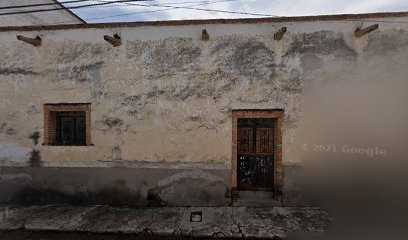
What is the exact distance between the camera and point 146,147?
6.54 m

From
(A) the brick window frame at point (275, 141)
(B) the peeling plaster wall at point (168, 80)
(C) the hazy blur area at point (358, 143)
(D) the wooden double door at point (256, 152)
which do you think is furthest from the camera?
(D) the wooden double door at point (256, 152)

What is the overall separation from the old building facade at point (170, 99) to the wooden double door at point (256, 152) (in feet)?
0.08

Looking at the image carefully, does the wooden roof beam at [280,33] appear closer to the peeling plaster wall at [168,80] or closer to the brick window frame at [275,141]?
the peeling plaster wall at [168,80]

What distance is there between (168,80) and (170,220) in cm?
329

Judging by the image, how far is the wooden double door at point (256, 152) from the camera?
21.6 ft

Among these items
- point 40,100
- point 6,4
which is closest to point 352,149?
point 40,100

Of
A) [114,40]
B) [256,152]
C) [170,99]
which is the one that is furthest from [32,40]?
[256,152]

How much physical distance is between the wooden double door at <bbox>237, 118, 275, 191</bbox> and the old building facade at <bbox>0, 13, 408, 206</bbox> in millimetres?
26

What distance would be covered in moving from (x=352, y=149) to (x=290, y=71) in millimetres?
2343

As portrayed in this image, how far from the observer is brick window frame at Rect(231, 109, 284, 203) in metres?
6.27

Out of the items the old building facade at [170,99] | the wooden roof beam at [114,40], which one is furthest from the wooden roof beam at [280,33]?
the wooden roof beam at [114,40]

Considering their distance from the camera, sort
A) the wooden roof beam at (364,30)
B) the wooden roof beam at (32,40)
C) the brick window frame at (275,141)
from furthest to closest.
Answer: the wooden roof beam at (32,40) < the brick window frame at (275,141) < the wooden roof beam at (364,30)

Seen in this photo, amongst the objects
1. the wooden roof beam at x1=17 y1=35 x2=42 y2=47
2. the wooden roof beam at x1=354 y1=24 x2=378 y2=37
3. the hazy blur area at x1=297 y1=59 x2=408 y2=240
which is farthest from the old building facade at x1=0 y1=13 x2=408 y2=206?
the hazy blur area at x1=297 y1=59 x2=408 y2=240

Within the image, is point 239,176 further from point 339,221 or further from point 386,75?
point 386,75
